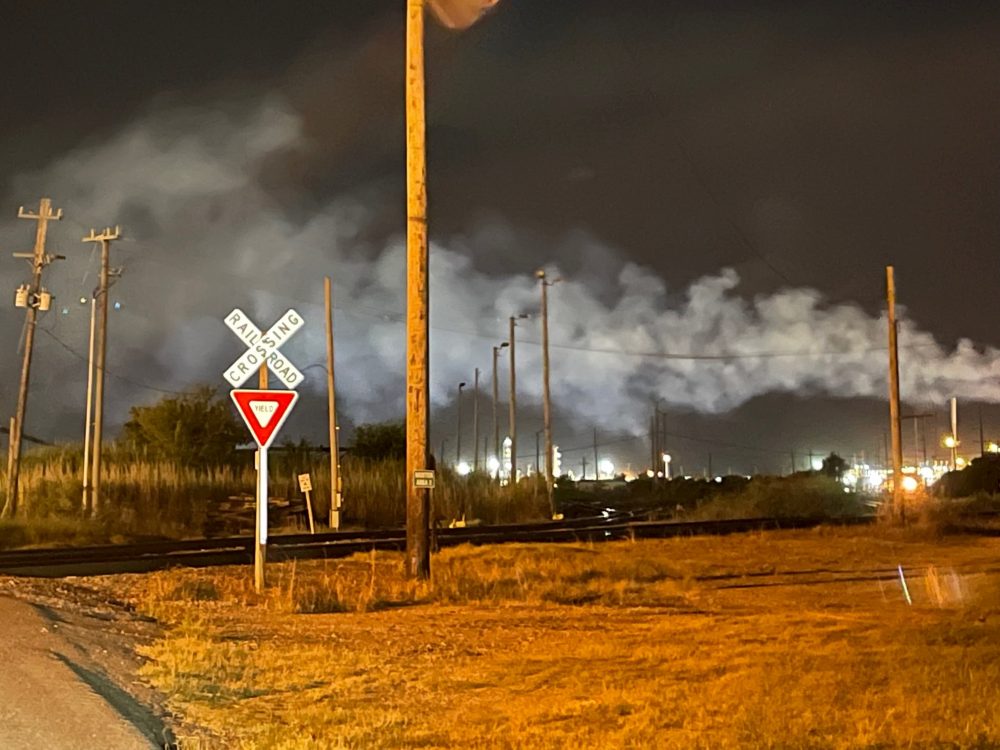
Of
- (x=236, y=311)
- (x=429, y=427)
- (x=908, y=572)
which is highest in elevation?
(x=236, y=311)

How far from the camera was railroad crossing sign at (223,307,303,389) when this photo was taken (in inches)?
602

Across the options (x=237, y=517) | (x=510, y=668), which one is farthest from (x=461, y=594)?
(x=237, y=517)

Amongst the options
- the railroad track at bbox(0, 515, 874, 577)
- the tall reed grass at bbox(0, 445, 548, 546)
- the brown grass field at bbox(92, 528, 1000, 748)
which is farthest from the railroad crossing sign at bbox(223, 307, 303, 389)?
the tall reed grass at bbox(0, 445, 548, 546)

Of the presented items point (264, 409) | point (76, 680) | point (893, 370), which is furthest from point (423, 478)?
point (893, 370)

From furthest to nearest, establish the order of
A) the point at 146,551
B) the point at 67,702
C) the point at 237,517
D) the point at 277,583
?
the point at 237,517 < the point at 146,551 < the point at 277,583 < the point at 67,702

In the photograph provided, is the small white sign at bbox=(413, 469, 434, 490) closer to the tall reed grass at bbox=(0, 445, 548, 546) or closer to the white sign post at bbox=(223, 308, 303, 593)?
the white sign post at bbox=(223, 308, 303, 593)

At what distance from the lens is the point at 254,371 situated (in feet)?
50.3

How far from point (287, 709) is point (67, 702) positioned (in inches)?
65.4

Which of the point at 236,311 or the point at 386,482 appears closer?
the point at 236,311

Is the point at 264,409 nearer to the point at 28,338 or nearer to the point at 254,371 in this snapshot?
the point at 254,371

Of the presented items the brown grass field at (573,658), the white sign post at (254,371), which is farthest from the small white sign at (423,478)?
the white sign post at (254,371)

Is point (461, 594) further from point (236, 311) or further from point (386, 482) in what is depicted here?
point (386, 482)

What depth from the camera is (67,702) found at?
7816 millimetres

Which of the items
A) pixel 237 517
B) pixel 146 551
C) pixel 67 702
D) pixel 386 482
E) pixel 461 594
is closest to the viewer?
pixel 67 702
